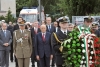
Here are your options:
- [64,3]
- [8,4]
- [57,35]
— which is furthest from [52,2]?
[57,35]

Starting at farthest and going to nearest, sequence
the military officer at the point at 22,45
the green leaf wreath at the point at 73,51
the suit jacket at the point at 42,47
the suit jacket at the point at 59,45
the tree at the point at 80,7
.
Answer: the tree at the point at 80,7 < the suit jacket at the point at 42,47 < the military officer at the point at 22,45 < the suit jacket at the point at 59,45 < the green leaf wreath at the point at 73,51

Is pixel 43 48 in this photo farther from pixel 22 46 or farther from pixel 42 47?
pixel 22 46

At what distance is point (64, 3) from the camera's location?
31.6m

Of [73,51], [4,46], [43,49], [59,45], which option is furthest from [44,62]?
[73,51]

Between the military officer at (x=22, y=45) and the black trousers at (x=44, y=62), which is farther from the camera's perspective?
the black trousers at (x=44, y=62)

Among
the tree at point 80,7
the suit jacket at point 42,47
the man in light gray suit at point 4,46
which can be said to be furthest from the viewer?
the tree at point 80,7

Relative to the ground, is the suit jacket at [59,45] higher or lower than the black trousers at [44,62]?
higher

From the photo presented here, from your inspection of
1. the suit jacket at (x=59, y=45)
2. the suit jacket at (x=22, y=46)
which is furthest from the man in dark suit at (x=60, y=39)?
the suit jacket at (x=22, y=46)

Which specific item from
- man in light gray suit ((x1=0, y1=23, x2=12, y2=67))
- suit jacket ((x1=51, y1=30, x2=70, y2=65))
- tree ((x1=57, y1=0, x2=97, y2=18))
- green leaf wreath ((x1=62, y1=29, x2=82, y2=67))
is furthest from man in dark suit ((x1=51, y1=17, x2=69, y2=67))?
tree ((x1=57, y1=0, x2=97, y2=18))

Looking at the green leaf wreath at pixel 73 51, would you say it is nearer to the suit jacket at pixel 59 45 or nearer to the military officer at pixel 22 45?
the suit jacket at pixel 59 45

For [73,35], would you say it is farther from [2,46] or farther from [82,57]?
[2,46]

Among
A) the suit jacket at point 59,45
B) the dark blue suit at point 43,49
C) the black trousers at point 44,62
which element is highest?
the suit jacket at point 59,45

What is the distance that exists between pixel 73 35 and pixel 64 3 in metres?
24.5

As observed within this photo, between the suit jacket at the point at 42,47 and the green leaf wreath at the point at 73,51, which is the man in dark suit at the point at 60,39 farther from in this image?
the suit jacket at the point at 42,47
